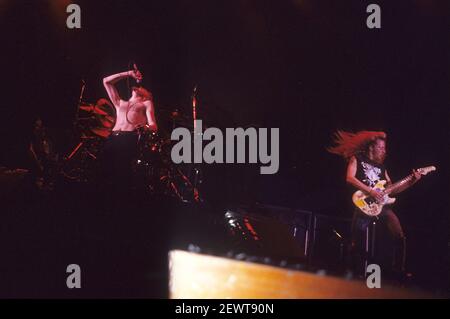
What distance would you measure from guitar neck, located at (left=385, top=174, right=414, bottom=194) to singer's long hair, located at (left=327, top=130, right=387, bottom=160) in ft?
1.89

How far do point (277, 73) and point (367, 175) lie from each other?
1899mm

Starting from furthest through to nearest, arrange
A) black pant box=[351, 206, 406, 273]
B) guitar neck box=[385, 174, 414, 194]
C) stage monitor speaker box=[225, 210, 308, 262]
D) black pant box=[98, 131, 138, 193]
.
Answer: guitar neck box=[385, 174, 414, 194], black pant box=[351, 206, 406, 273], black pant box=[98, 131, 138, 193], stage monitor speaker box=[225, 210, 308, 262]

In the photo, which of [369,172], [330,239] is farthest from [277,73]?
[330,239]

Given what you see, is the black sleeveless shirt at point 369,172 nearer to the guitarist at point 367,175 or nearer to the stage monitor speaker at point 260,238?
the guitarist at point 367,175

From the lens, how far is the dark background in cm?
611

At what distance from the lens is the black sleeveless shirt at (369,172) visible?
5.77m

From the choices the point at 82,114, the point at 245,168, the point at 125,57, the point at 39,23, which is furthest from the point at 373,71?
the point at 39,23

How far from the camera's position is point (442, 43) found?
6164mm

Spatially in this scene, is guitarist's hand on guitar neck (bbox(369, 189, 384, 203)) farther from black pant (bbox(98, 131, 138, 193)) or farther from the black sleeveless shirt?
black pant (bbox(98, 131, 138, 193))

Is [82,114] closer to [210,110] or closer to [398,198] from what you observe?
[210,110]

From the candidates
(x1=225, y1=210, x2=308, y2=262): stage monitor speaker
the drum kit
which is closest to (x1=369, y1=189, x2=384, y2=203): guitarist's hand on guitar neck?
(x1=225, y1=210, x2=308, y2=262): stage monitor speaker

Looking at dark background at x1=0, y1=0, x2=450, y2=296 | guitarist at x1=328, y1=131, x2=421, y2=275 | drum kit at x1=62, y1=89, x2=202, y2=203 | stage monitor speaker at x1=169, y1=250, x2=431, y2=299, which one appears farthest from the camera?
dark background at x1=0, y1=0, x2=450, y2=296

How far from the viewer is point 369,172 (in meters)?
5.81
